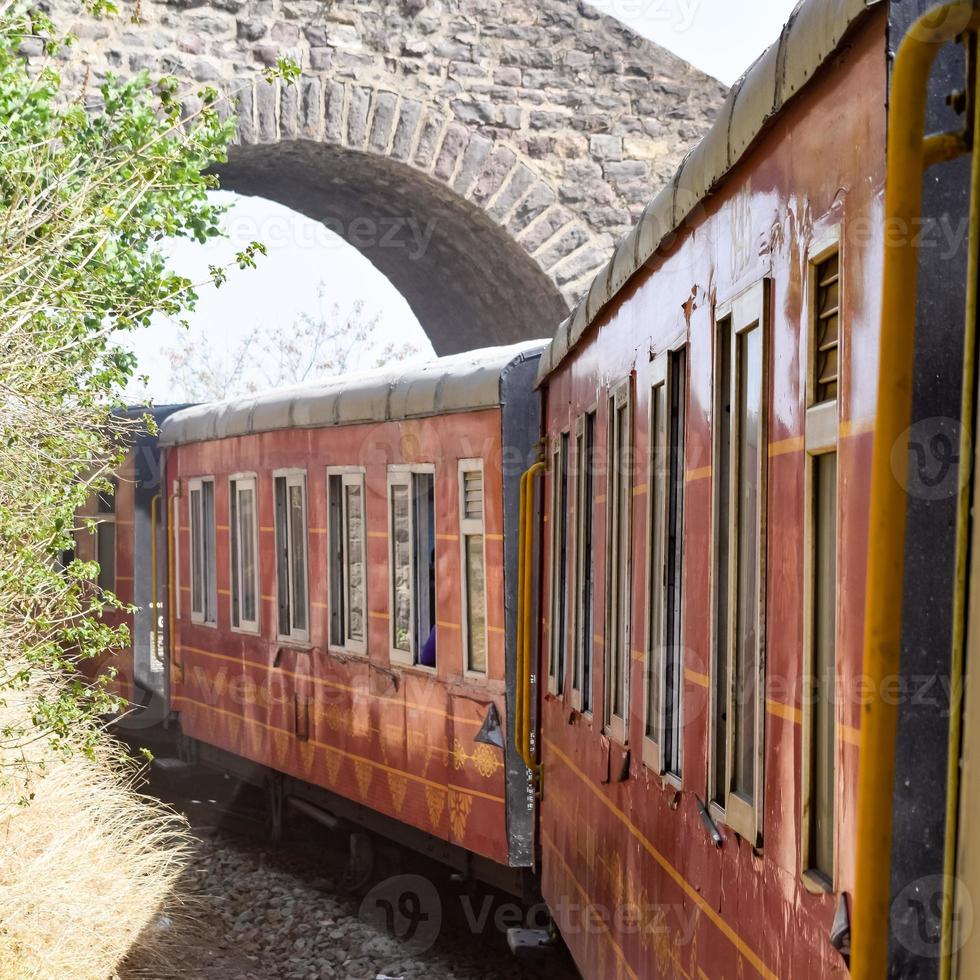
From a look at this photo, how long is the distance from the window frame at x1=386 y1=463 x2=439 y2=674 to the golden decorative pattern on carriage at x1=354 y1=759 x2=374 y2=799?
2.71ft

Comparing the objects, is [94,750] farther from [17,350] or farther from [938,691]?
[938,691]

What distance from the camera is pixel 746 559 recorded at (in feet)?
10.1

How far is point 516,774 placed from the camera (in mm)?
7660

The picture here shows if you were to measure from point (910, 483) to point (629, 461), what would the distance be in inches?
104

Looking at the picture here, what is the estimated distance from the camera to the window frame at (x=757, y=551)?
9.28 feet

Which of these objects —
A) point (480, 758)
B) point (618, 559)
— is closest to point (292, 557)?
point (480, 758)

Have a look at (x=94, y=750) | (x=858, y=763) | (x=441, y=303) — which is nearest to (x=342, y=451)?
(x=94, y=750)

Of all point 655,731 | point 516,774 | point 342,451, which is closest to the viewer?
point 655,731

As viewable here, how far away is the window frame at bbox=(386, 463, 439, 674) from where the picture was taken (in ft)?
28.3

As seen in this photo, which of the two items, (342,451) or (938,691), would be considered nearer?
(938,691)

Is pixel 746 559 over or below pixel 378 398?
below

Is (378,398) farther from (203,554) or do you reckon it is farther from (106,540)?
(106,540)

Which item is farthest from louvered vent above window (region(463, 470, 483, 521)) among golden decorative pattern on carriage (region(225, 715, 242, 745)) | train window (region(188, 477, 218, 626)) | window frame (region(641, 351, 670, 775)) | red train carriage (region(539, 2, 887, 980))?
train window (region(188, 477, 218, 626))

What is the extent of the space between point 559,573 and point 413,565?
2.21 meters
